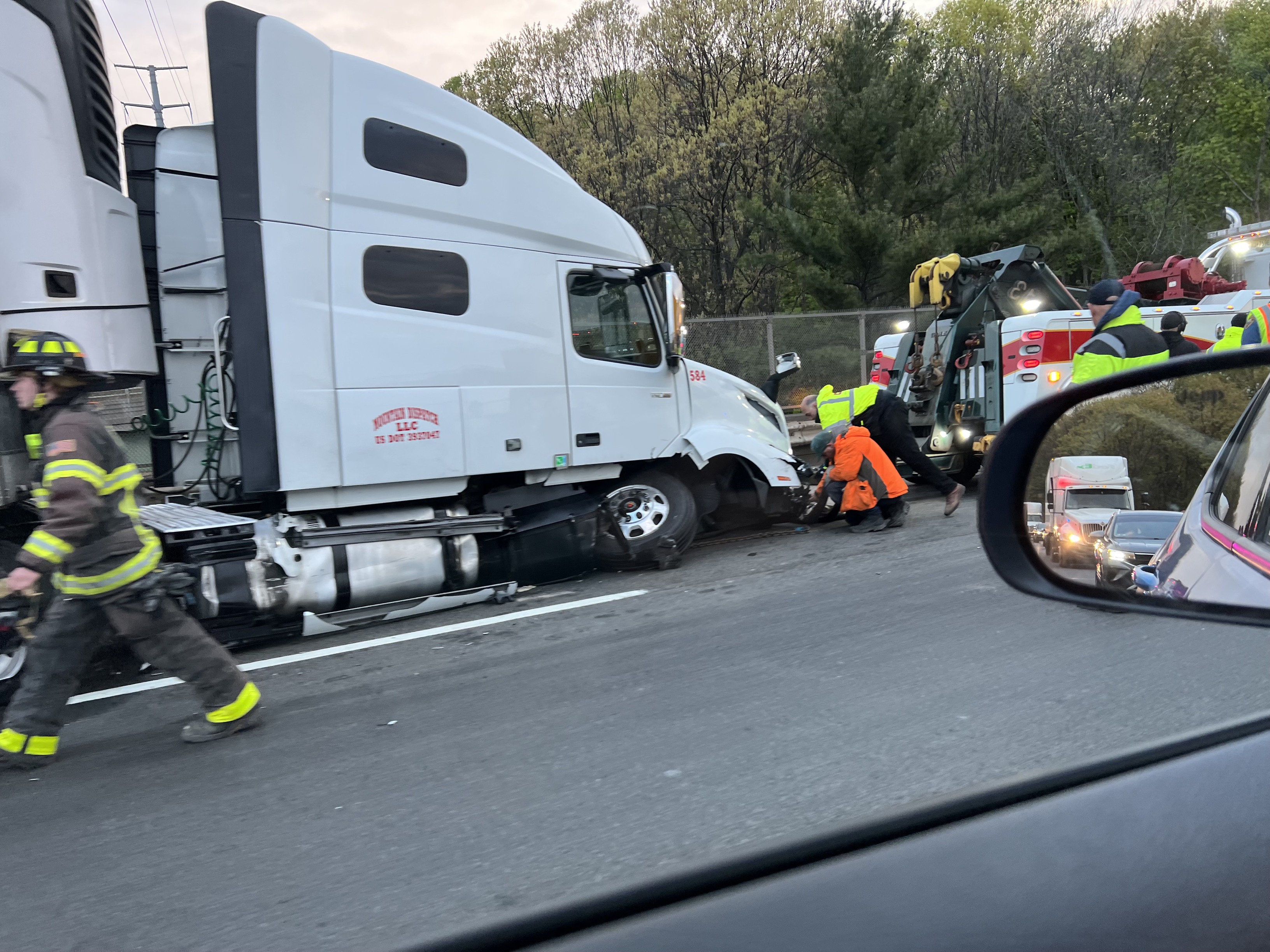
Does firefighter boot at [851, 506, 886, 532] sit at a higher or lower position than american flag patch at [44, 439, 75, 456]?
lower

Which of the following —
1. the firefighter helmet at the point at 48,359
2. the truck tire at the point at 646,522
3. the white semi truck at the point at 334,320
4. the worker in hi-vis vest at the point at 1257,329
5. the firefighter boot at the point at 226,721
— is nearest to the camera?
the firefighter helmet at the point at 48,359

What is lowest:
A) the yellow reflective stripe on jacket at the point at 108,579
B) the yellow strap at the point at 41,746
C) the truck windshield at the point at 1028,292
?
the yellow strap at the point at 41,746

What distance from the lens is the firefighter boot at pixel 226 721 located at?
12.7 feet

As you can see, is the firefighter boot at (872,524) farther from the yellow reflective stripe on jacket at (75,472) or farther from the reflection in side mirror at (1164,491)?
the reflection in side mirror at (1164,491)

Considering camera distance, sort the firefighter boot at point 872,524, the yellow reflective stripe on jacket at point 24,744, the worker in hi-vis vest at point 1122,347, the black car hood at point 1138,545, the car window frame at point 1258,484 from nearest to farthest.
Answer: the car window frame at point 1258,484 → the black car hood at point 1138,545 → the yellow reflective stripe on jacket at point 24,744 → the worker in hi-vis vest at point 1122,347 → the firefighter boot at point 872,524

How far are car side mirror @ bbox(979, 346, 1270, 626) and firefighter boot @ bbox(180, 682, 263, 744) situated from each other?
3.34 meters

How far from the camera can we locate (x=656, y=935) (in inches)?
49.2

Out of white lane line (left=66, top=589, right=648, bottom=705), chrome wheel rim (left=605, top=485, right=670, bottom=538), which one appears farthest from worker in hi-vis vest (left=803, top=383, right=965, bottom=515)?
white lane line (left=66, top=589, right=648, bottom=705)

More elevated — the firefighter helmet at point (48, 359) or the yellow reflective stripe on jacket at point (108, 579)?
the firefighter helmet at point (48, 359)

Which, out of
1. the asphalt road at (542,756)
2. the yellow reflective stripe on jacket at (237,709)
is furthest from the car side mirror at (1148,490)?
the yellow reflective stripe on jacket at (237,709)

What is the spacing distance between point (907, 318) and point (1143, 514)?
43.6 ft

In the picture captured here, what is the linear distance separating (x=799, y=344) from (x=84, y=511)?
12.8m

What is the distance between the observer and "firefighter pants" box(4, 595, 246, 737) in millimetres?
3711

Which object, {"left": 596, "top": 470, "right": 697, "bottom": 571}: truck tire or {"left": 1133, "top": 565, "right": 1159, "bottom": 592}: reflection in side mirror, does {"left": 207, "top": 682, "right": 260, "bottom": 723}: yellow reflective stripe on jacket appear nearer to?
{"left": 596, "top": 470, "right": 697, "bottom": 571}: truck tire
